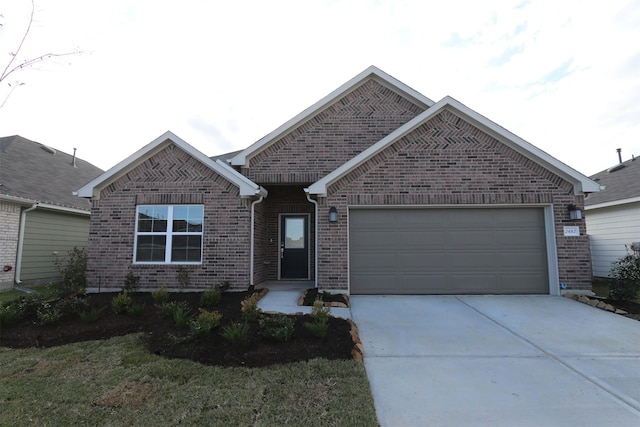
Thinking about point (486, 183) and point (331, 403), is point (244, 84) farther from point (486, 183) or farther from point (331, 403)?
point (331, 403)

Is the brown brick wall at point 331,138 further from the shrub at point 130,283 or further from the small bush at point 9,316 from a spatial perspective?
the small bush at point 9,316

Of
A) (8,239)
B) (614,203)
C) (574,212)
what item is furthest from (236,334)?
(614,203)

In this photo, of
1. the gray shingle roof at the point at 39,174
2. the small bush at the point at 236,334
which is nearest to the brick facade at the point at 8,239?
the gray shingle roof at the point at 39,174

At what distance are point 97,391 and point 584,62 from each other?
14.0 m

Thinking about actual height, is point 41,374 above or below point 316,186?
below

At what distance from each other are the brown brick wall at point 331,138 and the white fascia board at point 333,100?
166 millimetres

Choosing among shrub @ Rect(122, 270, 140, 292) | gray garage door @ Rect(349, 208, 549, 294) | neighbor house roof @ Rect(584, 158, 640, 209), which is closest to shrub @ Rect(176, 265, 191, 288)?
shrub @ Rect(122, 270, 140, 292)

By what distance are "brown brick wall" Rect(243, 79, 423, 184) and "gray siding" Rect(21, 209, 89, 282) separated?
23.6 feet

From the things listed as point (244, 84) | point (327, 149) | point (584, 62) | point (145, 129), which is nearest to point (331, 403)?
point (327, 149)

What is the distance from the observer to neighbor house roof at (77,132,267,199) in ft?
29.0

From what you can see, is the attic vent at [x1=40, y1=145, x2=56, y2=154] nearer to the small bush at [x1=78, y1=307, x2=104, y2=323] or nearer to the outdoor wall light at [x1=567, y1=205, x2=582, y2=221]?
the small bush at [x1=78, y1=307, x2=104, y2=323]

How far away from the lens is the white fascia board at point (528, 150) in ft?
27.3

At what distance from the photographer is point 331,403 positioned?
10.8ft

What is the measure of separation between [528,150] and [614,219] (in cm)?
593
